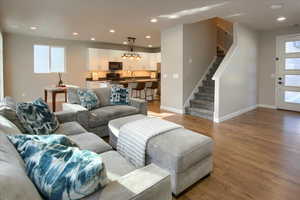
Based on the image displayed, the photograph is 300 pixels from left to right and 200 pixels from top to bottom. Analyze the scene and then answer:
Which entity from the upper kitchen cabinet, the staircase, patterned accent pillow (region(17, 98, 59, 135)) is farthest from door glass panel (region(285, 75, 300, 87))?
patterned accent pillow (region(17, 98, 59, 135))

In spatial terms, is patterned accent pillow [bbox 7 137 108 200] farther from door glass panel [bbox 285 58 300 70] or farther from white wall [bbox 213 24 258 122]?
door glass panel [bbox 285 58 300 70]

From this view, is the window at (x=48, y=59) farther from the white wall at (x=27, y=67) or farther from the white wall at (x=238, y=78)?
the white wall at (x=238, y=78)

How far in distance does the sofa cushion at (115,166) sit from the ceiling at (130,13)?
9.82 ft

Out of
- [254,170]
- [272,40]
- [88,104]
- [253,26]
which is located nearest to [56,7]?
[88,104]

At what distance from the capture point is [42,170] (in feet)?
3.49

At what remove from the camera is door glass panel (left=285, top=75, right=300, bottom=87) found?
6.16 metres

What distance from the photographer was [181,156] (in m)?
2.01

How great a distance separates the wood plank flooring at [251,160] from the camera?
85.4 inches

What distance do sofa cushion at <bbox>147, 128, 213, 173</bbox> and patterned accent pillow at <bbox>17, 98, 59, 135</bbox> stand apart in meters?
1.30

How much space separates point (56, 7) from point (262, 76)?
21.5ft

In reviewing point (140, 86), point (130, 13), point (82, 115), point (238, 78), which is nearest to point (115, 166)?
point (82, 115)

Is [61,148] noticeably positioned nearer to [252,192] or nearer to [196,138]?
[196,138]

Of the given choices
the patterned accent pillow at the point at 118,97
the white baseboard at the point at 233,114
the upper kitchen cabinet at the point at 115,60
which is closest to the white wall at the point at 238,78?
the white baseboard at the point at 233,114

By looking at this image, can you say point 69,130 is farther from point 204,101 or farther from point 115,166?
point 204,101
